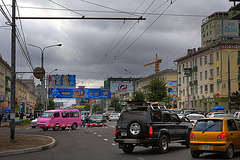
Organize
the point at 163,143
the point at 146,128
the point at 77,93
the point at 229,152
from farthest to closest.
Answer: the point at 77,93, the point at 163,143, the point at 146,128, the point at 229,152

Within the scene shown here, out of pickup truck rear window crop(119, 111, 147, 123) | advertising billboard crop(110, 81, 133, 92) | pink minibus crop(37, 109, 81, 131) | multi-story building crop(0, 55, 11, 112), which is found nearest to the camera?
pickup truck rear window crop(119, 111, 147, 123)

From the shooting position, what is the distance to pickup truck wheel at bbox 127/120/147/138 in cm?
1406

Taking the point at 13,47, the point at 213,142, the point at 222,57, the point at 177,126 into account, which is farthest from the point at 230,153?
the point at 222,57

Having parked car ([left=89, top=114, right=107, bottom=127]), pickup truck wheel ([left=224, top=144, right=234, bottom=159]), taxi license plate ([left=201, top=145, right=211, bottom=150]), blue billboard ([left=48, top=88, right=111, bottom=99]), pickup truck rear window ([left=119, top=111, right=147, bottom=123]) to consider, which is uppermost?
blue billboard ([left=48, top=88, right=111, bottom=99])

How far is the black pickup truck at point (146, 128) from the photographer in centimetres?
1415

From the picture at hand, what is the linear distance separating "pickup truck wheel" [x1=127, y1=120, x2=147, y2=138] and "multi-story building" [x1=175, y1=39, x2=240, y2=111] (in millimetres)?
43164

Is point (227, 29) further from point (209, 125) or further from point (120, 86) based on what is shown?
point (209, 125)

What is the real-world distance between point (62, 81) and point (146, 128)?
53126 mm

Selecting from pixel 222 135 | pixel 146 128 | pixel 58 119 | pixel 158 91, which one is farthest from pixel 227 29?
pixel 222 135

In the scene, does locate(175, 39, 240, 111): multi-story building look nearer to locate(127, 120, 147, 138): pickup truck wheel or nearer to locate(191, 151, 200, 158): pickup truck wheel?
locate(127, 120, 147, 138): pickup truck wheel

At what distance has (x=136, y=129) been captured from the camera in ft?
46.7

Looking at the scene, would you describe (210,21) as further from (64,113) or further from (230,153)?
(230,153)

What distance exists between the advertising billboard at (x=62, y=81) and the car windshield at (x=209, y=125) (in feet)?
175

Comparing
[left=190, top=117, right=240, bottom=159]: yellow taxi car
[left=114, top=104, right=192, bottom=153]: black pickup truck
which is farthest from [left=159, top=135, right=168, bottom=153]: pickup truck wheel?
[left=190, top=117, right=240, bottom=159]: yellow taxi car
